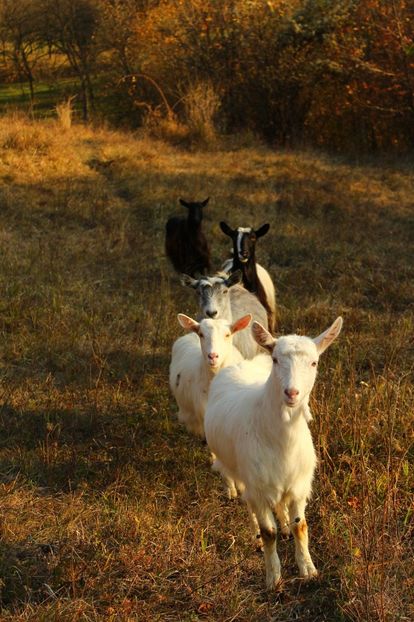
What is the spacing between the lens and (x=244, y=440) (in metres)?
4.58

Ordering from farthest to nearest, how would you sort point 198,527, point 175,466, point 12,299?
point 12,299
point 175,466
point 198,527

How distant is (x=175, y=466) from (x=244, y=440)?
1.51m

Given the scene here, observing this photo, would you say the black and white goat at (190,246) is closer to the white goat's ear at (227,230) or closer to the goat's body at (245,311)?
the white goat's ear at (227,230)

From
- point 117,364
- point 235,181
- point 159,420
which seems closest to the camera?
point 159,420

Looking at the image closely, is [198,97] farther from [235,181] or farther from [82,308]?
[82,308]

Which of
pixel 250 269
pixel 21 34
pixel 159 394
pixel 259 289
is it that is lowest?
pixel 159 394

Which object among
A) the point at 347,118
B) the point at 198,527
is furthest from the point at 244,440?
the point at 347,118

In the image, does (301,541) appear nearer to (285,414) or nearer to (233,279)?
(285,414)

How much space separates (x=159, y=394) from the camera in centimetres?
728

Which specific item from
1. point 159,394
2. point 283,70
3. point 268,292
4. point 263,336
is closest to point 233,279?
point 159,394

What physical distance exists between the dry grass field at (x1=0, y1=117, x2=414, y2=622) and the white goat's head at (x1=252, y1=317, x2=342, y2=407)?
29.5 inches

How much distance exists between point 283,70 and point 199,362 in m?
14.8

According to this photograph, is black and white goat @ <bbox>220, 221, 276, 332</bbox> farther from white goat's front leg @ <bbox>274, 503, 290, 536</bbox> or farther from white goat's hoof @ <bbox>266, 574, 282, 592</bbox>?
white goat's hoof @ <bbox>266, 574, 282, 592</bbox>

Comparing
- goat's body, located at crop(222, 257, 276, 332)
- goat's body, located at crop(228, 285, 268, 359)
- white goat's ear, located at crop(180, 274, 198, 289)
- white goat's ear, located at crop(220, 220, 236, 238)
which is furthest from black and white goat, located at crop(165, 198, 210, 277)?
white goat's ear, located at crop(180, 274, 198, 289)
